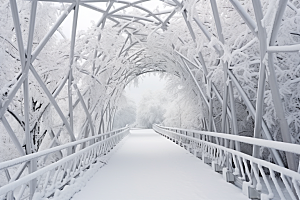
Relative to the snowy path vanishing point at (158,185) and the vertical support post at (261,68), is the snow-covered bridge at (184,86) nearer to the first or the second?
the vertical support post at (261,68)

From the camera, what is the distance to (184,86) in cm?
2023

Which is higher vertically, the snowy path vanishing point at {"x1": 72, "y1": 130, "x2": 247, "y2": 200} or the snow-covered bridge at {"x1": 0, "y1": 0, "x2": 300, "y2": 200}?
the snow-covered bridge at {"x1": 0, "y1": 0, "x2": 300, "y2": 200}

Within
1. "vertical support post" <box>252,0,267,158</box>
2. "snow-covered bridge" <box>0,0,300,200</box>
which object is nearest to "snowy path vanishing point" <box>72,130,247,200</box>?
"snow-covered bridge" <box>0,0,300,200</box>

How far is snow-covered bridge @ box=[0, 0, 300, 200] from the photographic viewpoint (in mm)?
5352

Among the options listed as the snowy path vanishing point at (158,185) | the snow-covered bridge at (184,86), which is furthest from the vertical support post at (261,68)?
the snowy path vanishing point at (158,185)

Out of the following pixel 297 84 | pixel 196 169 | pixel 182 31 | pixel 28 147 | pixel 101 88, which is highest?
pixel 182 31

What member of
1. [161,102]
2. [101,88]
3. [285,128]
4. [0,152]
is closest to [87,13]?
[101,88]

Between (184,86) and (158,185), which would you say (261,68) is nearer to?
(158,185)

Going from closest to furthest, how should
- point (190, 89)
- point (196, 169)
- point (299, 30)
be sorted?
point (299, 30) < point (196, 169) < point (190, 89)

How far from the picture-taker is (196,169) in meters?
8.75

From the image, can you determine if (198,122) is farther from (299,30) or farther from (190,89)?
(299,30)

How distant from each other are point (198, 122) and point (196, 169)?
41.4 feet

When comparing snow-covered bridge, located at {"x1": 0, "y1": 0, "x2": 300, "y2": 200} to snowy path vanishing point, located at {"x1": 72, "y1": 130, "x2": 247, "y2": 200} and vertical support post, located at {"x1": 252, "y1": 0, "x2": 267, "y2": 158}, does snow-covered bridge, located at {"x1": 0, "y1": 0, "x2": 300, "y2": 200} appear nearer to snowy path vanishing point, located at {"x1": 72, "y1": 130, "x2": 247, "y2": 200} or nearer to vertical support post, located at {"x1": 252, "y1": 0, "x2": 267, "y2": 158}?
vertical support post, located at {"x1": 252, "y1": 0, "x2": 267, "y2": 158}

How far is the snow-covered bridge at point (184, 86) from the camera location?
5352mm
